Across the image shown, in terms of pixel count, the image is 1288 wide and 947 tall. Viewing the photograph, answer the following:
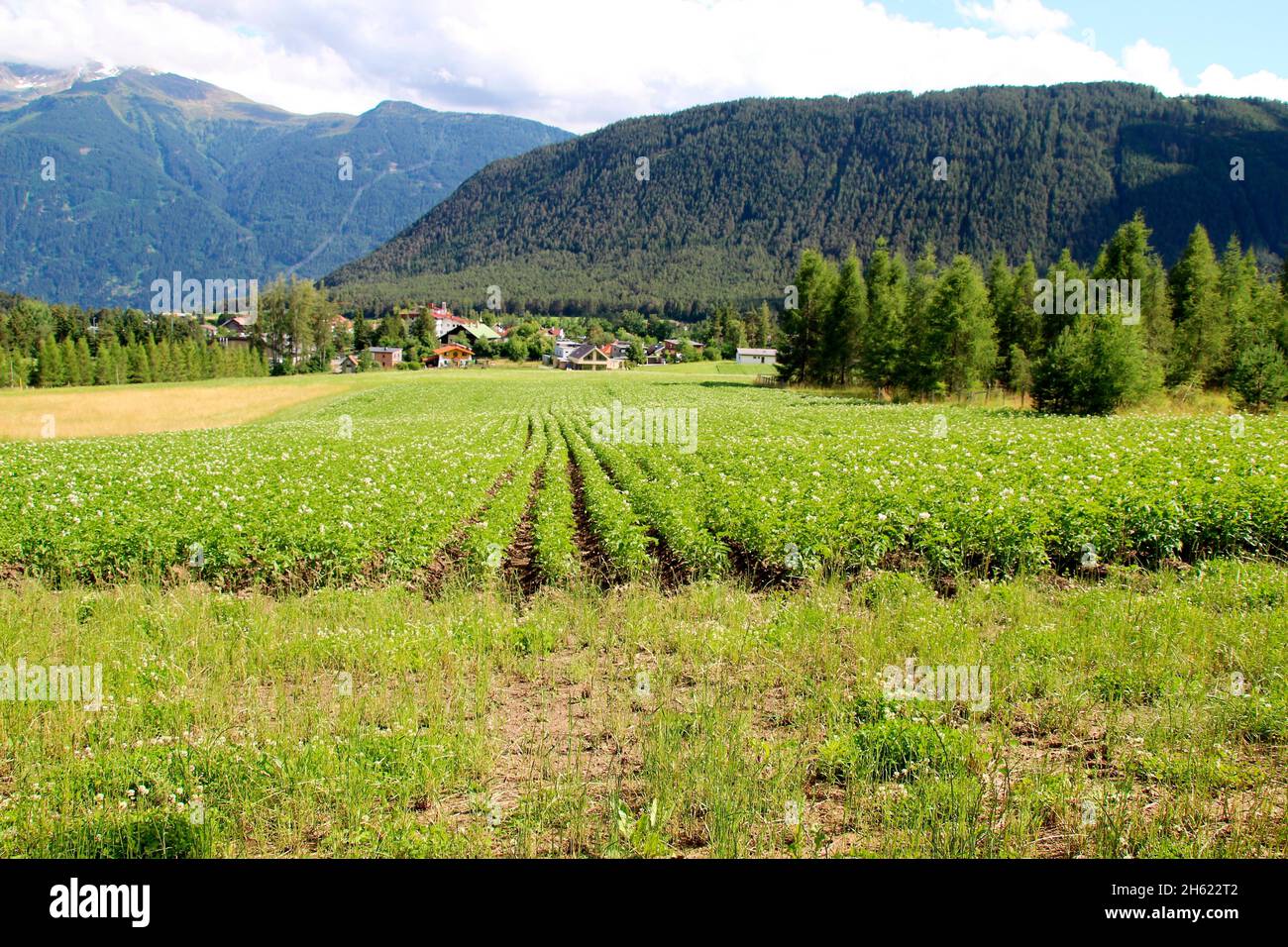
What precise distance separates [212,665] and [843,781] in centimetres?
599

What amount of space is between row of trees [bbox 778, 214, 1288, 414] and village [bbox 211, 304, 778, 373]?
73.5 meters

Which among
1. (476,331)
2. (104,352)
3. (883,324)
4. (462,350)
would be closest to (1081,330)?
(883,324)

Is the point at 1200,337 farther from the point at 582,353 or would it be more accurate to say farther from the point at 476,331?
the point at 476,331

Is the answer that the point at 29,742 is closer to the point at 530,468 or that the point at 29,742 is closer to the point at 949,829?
the point at 949,829

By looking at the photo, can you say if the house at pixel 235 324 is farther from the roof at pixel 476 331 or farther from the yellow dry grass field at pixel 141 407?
the yellow dry grass field at pixel 141 407

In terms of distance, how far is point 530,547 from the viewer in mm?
13602

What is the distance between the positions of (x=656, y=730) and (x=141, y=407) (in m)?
67.4

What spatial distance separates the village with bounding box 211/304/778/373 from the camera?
132000 millimetres

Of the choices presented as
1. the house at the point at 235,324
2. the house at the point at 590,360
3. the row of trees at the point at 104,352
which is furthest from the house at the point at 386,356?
the house at the point at 590,360

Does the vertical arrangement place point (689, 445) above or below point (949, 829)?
above

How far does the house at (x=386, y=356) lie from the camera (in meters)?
143

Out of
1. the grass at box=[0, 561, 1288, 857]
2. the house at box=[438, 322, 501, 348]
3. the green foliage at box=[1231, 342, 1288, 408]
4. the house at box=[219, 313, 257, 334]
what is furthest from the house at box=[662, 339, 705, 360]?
the grass at box=[0, 561, 1288, 857]

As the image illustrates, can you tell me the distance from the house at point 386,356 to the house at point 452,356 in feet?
21.5

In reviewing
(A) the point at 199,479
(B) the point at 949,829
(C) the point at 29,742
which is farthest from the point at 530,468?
(B) the point at 949,829
